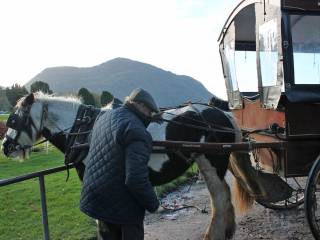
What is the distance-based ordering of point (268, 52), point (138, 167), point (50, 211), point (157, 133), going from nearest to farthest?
point (138, 167) → point (268, 52) → point (157, 133) → point (50, 211)

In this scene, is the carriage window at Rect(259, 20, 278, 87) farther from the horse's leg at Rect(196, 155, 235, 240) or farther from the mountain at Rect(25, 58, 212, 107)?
the mountain at Rect(25, 58, 212, 107)

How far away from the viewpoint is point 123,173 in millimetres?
2975

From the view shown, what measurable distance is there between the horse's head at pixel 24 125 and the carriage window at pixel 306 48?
3.09 metres

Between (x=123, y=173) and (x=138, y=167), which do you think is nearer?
(x=138, y=167)

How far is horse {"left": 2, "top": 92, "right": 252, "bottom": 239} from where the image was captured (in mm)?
5027

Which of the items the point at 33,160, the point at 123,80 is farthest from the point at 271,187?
the point at 123,80

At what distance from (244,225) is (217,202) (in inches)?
49.0

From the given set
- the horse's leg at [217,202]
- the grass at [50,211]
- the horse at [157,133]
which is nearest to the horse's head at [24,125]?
the horse at [157,133]

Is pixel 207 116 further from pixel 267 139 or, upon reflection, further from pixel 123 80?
pixel 123 80

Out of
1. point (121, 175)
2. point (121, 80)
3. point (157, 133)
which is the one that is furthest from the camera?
point (121, 80)

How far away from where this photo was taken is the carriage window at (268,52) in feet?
15.7

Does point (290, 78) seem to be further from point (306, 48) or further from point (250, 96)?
point (250, 96)

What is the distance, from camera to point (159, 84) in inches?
5689

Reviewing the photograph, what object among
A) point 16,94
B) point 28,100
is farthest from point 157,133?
point 16,94
